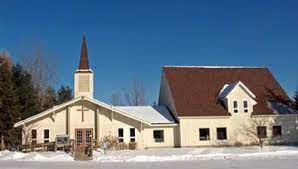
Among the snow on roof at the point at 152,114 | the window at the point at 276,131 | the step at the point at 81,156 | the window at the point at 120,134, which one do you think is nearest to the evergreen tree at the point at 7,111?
the step at the point at 81,156

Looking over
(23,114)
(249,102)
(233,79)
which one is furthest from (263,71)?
(23,114)

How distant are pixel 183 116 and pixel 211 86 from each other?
565cm

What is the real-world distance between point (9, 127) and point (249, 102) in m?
21.7

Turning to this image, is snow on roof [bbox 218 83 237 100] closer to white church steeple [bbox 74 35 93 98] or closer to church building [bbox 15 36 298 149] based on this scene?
church building [bbox 15 36 298 149]

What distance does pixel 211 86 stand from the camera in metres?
38.6

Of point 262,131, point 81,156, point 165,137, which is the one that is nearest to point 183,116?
point 165,137

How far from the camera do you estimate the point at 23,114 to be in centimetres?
3481

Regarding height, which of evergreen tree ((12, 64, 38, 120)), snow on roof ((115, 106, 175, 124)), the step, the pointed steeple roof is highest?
the pointed steeple roof

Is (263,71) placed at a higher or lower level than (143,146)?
higher

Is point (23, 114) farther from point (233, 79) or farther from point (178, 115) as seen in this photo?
point (233, 79)

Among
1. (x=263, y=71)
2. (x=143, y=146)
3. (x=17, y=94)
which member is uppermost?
(x=263, y=71)

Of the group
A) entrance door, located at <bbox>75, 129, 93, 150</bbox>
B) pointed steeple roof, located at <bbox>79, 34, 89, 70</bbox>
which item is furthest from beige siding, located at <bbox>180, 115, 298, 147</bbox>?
pointed steeple roof, located at <bbox>79, 34, 89, 70</bbox>

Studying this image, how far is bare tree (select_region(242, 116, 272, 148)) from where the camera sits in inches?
1419

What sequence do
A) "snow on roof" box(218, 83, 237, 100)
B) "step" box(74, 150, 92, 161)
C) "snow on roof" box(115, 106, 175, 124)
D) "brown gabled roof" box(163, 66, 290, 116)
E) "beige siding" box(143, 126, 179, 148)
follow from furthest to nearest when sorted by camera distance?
"snow on roof" box(218, 83, 237, 100) < "brown gabled roof" box(163, 66, 290, 116) < "snow on roof" box(115, 106, 175, 124) < "beige siding" box(143, 126, 179, 148) < "step" box(74, 150, 92, 161)
